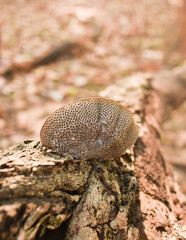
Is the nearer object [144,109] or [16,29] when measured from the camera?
[144,109]

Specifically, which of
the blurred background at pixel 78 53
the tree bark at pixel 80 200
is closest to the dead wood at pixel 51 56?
the blurred background at pixel 78 53

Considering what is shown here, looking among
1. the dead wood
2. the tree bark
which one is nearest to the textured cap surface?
the tree bark

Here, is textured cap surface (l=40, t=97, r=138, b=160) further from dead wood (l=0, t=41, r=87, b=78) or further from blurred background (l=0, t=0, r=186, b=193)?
dead wood (l=0, t=41, r=87, b=78)

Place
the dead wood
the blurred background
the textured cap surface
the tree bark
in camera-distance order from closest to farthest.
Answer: the tree bark, the textured cap surface, the blurred background, the dead wood

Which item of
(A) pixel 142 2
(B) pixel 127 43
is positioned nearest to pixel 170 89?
(B) pixel 127 43

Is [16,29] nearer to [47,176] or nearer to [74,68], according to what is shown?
[74,68]

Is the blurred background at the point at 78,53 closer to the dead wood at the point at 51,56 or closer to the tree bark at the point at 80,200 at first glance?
the dead wood at the point at 51,56

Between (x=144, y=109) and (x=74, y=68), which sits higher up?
(x=74, y=68)
